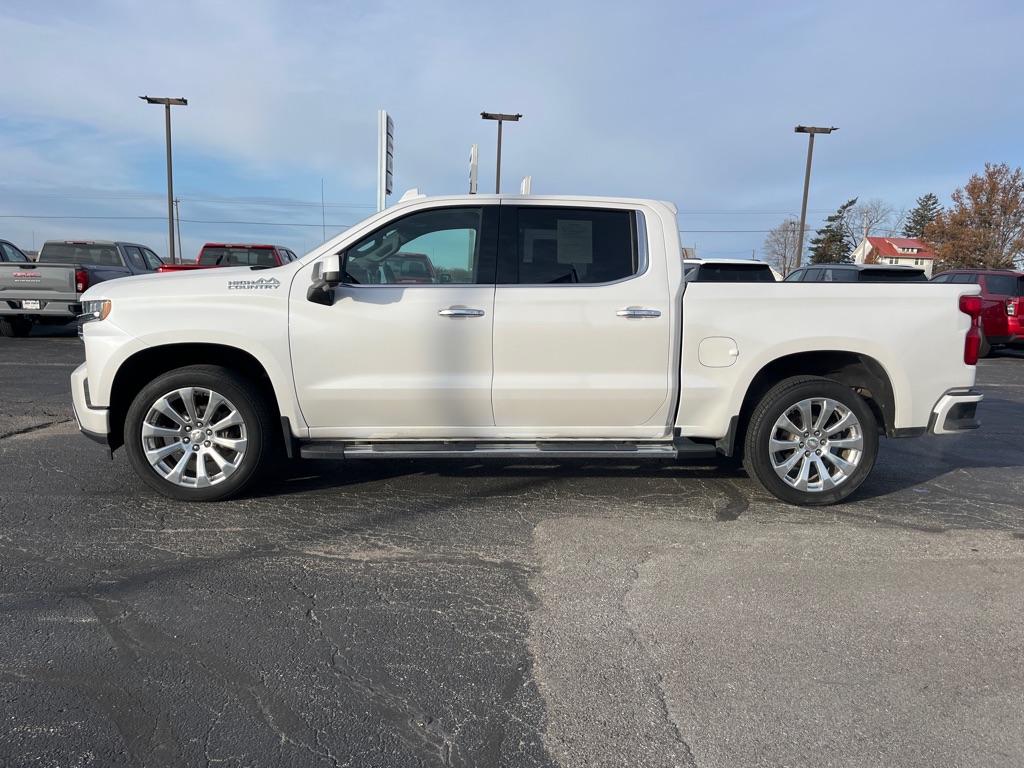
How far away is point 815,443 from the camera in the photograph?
15.3 ft

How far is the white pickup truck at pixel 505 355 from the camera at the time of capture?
4438 millimetres

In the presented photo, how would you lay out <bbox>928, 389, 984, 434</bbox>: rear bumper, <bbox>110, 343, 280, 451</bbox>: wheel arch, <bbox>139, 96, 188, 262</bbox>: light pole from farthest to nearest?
<bbox>139, 96, 188, 262</bbox>: light pole → <bbox>928, 389, 984, 434</bbox>: rear bumper → <bbox>110, 343, 280, 451</bbox>: wheel arch

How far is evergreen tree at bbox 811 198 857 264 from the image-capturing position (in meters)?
64.4

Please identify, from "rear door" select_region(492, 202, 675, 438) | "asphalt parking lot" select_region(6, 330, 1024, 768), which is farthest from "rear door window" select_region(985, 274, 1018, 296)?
"rear door" select_region(492, 202, 675, 438)

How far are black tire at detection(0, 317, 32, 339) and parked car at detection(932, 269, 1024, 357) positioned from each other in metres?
17.3

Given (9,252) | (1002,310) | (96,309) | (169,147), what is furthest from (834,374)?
(169,147)

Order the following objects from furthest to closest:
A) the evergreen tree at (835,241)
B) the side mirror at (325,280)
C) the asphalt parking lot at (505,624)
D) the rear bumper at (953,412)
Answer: the evergreen tree at (835,241) < the rear bumper at (953,412) < the side mirror at (325,280) < the asphalt parking lot at (505,624)

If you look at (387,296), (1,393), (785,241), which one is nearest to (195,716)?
(387,296)

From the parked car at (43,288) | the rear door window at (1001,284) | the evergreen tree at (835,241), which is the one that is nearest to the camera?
the parked car at (43,288)

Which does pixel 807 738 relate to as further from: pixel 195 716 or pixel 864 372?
pixel 864 372

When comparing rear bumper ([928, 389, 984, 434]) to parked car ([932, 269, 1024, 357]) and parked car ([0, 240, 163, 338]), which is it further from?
parked car ([0, 240, 163, 338])

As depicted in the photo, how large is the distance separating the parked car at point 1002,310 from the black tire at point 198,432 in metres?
13.2

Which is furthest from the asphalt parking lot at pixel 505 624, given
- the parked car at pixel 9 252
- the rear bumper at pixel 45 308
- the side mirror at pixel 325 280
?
the parked car at pixel 9 252

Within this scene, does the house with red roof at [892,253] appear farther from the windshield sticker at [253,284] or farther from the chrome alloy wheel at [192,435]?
the chrome alloy wheel at [192,435]
